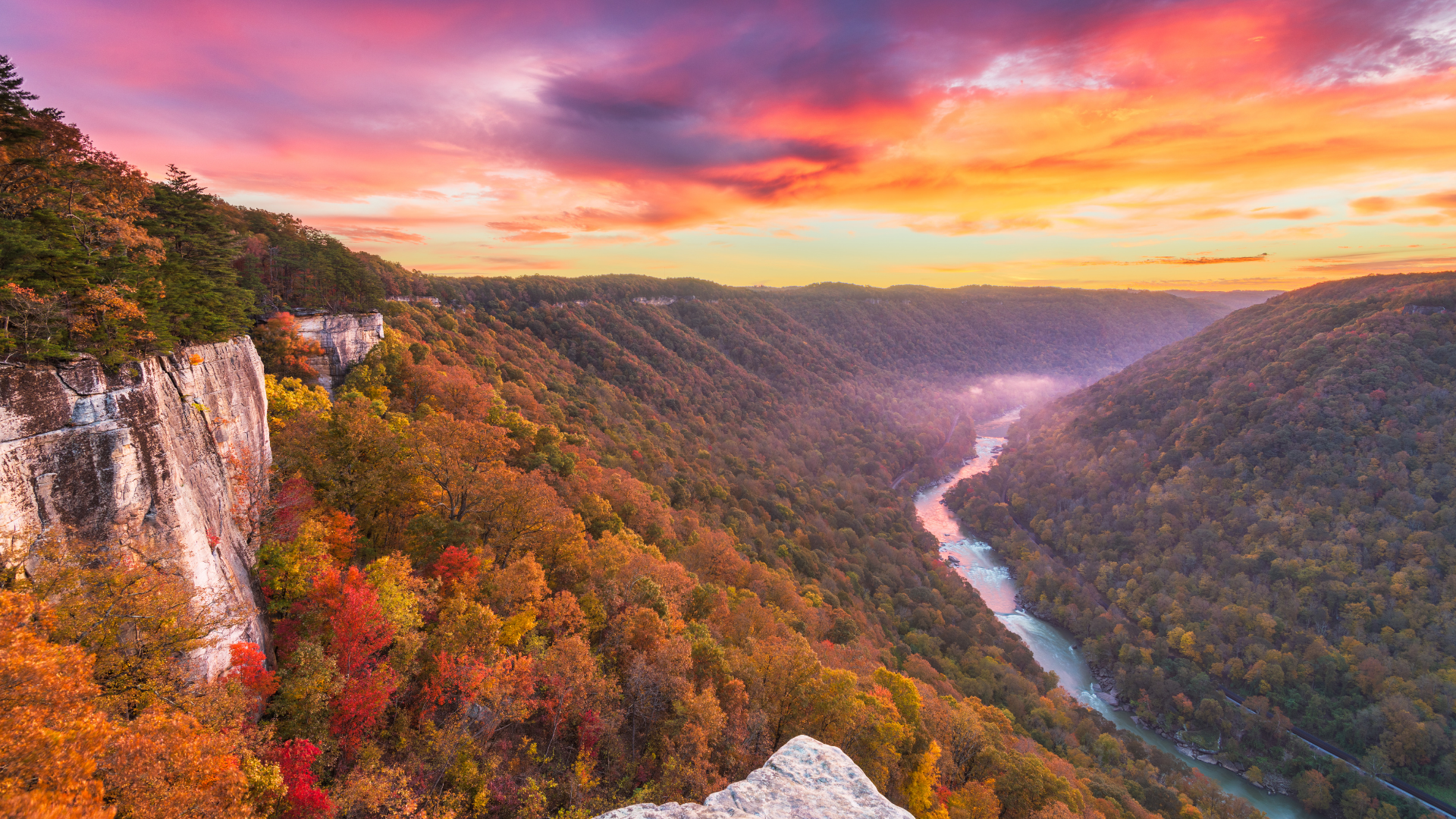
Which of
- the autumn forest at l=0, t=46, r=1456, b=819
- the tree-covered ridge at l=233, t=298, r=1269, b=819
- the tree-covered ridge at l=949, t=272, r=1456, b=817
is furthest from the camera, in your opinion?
the tree-covered ridge at l=949, t=272, r=1456, b=817

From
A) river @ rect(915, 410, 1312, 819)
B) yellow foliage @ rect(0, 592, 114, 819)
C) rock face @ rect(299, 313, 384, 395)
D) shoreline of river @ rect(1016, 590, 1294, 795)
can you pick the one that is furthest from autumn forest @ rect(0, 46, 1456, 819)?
river @ rect(915, 410, 1312, 819)

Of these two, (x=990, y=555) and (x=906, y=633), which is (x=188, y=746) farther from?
(x=990, y=555)

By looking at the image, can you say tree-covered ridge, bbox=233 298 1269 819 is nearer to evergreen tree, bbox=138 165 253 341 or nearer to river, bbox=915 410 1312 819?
evergreen tree, bbox=138 165 253 341

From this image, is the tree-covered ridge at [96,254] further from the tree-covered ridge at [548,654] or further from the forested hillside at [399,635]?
the tree-covered ridge at [548,654]

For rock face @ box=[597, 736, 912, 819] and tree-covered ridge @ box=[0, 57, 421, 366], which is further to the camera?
tree-covered ridge @ box=[0, 57, 421, 366]

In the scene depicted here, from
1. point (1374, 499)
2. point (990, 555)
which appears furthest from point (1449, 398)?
point (990, 555)

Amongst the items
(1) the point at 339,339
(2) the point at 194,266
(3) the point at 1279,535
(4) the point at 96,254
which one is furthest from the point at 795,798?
(3) the point at 1279,535

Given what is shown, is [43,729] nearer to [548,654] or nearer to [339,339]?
[548,654]
